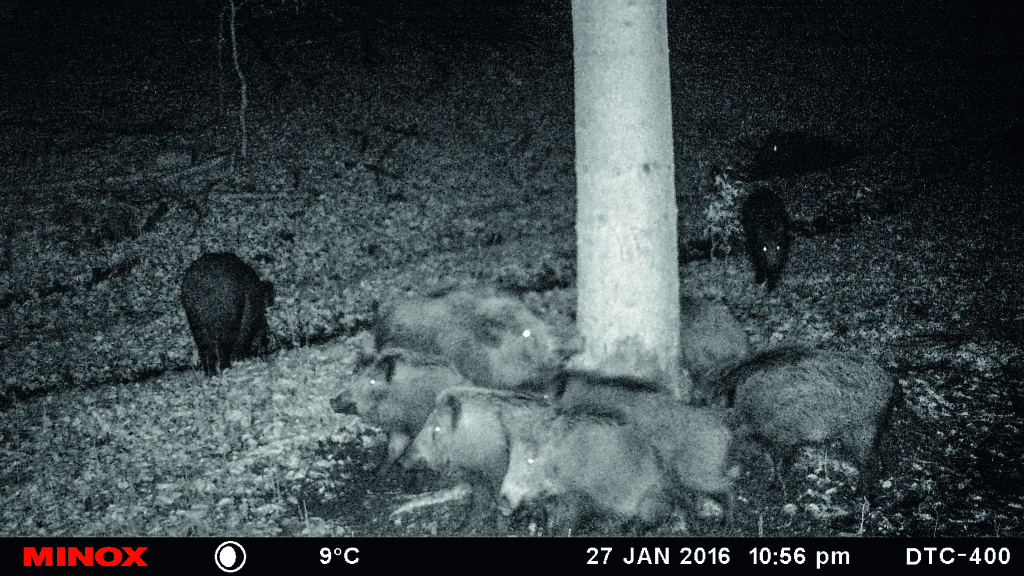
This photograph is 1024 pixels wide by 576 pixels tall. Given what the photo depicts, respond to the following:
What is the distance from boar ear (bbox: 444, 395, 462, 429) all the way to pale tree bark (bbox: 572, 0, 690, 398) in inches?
26.2

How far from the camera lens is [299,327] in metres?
5.32

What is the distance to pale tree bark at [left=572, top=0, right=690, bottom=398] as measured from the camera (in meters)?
3.27

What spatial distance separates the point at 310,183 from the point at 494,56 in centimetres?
343

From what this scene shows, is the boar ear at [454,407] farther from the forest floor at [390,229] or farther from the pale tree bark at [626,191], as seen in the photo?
the pale tree bark at [626,191]

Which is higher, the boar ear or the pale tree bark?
the pale tree bark

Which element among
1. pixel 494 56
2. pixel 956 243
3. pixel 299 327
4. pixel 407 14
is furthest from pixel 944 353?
pixel 407 14

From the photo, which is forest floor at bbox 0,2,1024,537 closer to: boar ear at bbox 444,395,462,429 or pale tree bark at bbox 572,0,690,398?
boar ear at bbox 444,395,462,429

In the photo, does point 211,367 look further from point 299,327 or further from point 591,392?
point 591,392

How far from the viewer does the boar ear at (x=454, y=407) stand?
11.3ft

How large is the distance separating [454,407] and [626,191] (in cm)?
134

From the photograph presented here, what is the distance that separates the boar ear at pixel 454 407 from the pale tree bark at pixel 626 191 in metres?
0.67

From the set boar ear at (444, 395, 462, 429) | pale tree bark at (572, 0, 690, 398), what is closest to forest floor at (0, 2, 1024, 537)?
boar ear at (444, 395, 462, 429)

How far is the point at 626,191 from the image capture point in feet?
10.9

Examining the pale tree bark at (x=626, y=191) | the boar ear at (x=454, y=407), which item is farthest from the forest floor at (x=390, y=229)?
the pale tree bark at (x=626, y=191)
